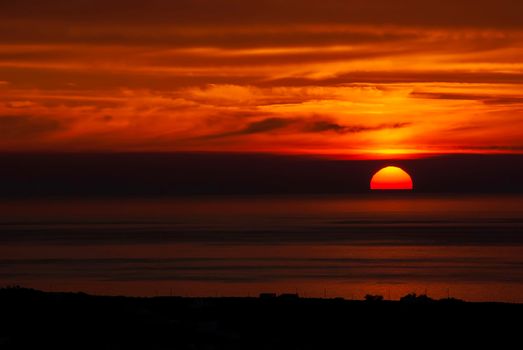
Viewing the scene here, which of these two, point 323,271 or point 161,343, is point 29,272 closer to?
point 323,271

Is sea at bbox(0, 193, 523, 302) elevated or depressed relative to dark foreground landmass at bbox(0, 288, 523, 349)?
Answer: elevated

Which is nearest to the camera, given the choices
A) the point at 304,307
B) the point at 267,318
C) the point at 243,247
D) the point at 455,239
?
the point at 267,318

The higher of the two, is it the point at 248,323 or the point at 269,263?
the point at 269,263

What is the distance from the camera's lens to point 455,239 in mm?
117312

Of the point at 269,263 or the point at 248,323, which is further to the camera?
the point at 269,263

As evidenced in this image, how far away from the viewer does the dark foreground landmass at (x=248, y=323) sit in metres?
22.3

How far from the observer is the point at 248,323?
2530 cm

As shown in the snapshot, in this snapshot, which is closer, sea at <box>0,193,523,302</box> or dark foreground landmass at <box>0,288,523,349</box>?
dark foreground landmass at <box>0,288,523,349</box>

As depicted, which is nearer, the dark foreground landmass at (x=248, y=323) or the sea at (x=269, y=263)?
the dark foreground landmass at (x=248, y=323)

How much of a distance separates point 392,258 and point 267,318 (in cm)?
6040

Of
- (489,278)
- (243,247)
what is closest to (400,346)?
(489,278)

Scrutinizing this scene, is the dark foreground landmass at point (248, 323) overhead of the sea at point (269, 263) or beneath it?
beneath

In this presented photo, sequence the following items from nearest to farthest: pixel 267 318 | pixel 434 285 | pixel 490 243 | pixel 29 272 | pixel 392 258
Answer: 1. pixel 267 318
2. pixel 434 285
3. pixel 29 272
4. pixel 392 258
5. pixel 490 243

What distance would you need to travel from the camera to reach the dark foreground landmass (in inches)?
879
